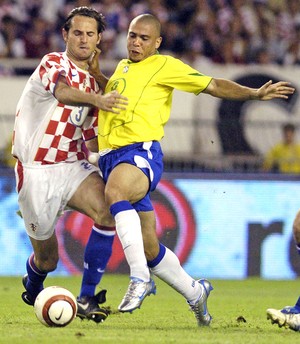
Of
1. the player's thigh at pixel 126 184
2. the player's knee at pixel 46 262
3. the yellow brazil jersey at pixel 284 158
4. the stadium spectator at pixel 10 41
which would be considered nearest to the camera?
the player's thigh at pixel 126 184

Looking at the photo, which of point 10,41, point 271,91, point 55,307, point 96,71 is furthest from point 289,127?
point 55,307

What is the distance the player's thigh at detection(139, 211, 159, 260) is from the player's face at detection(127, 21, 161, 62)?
119 centimetres

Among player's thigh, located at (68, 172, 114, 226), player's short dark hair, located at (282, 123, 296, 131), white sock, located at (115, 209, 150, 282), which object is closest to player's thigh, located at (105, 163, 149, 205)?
white sock, located at (115, 209, 150, 282)

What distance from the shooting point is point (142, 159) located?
7.98 meters

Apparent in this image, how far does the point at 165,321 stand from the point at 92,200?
1.24 metres

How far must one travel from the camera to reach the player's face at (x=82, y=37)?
832cm

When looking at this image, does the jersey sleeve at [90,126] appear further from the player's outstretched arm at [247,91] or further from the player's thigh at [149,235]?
the player's outstretched arm at [247,91]

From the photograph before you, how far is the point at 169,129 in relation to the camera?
579 inches

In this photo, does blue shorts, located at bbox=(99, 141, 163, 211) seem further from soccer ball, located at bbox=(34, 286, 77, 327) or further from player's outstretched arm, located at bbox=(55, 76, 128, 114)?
soccer ball, located at bbox=(34, 286, 77, 327)

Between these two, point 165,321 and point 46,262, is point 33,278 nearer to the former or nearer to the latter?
point 46,262

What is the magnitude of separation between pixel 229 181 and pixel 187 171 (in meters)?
0.56

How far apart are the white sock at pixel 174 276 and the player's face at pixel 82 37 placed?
65.8 inches

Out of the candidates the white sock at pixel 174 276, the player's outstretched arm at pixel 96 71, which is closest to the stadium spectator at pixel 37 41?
the player's outstretched arm at pixel 96 71

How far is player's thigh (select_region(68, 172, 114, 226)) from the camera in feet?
26.7
